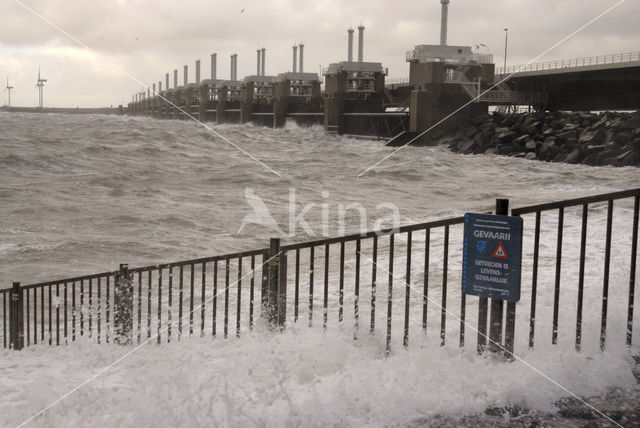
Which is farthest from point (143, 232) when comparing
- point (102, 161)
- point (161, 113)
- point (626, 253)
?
point (161, 113)

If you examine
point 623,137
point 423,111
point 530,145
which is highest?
point 423,111

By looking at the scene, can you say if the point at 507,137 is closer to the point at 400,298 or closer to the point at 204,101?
the point at 400,298

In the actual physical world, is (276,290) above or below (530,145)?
below

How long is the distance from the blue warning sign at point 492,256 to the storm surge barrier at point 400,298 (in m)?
0.14

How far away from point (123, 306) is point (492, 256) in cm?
426

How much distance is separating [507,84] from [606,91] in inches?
362

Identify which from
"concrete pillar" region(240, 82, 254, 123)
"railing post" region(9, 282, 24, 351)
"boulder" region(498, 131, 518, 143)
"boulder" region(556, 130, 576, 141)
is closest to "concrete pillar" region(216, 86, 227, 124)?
"concrete pillar" region(240, 82, 254, 123)

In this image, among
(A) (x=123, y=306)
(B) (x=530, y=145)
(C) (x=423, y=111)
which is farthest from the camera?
(C) (x=423, y=111)

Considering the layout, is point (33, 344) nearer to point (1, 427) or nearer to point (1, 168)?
point (1, 427)

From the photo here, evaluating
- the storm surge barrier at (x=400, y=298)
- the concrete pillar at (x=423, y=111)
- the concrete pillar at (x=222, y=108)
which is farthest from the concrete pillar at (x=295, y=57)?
the storm surge barrier at (x=400, y=298)

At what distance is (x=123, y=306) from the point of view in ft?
24.1

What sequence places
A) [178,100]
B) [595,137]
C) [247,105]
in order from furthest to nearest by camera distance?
[178,100], [247,105], [595,137]

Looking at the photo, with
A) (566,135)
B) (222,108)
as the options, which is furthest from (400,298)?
(222,108)

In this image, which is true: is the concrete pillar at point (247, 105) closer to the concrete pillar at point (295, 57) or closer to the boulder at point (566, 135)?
the concrete pillar at point (295, 57)
